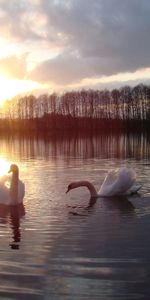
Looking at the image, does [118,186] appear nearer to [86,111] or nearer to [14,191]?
[14,191]

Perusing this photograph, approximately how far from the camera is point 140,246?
36.4 feet

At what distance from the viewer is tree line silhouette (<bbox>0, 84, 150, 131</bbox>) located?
5625 inches

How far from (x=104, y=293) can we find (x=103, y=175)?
16780 millimetres

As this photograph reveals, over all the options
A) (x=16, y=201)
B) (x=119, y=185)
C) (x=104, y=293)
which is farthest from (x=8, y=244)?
(x=119, y=185)

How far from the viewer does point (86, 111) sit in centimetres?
15600

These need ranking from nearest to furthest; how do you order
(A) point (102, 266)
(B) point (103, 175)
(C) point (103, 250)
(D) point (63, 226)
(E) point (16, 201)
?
1. (A) point (102, 266)
2. (C) point (103, 250)
3. (D) point (63, 226)
4. (E) point (16, 201)
5. (B) point (103, 175)

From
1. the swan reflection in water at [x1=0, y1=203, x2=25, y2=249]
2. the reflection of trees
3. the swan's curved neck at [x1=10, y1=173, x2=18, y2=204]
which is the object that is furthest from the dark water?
the reflection of trees

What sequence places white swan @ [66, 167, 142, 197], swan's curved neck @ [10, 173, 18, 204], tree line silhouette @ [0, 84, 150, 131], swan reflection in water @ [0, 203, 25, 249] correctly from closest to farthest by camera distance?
swan reflection in water @ [0, 203, 25, 249]
swan's curved neck @ [10, 173, 18, 204]
white swan @ [66, 167, 142, 197]
tree line silhouette @ [0, 84, 150, 131]

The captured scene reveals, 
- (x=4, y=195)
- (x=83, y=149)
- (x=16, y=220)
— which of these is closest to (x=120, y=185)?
(x=4, y=195)

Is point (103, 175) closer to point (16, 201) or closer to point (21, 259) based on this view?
point (16, 201)

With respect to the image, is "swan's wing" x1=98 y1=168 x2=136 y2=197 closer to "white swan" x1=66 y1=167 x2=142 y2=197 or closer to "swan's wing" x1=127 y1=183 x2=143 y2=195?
"white swan" x1=66 y1=167 x2=142 y2=197

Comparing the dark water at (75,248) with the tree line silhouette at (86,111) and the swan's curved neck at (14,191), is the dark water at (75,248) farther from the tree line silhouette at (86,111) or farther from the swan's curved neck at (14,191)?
the tree line silhouette at (86,111)

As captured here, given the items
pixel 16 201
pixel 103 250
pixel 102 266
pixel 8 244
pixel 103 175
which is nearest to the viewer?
pixel 102 266

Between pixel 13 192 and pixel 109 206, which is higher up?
pixel 13 192
